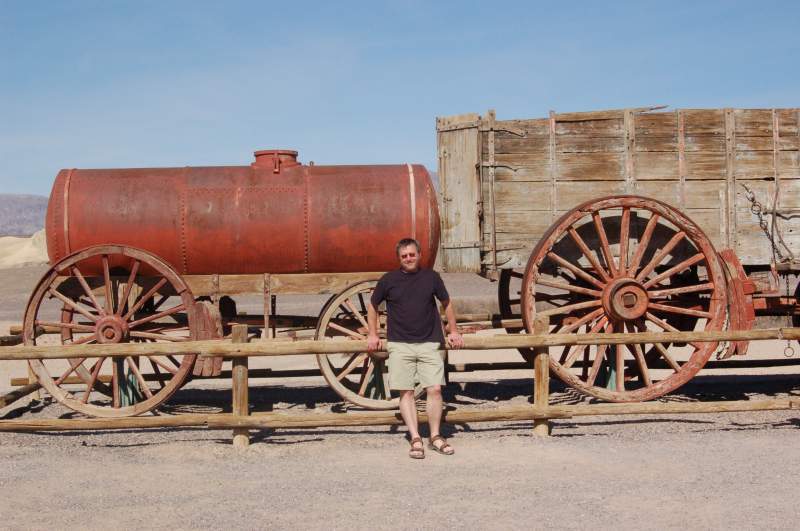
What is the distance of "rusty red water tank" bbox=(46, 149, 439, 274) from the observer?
27.5ft

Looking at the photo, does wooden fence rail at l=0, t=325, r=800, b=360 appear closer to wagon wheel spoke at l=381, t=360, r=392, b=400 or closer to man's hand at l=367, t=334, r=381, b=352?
man's hand at l=367, t=334, r=381, b=352

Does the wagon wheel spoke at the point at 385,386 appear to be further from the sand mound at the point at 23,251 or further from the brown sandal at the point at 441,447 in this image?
the sand mound at the point at 23,251

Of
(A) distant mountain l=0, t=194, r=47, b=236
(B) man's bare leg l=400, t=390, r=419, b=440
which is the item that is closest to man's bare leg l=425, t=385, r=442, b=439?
(B) man's bare leg l=400, t=390, r=419, b=440

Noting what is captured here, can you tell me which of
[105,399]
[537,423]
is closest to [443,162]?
[537,423]

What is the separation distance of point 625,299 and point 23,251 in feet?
205

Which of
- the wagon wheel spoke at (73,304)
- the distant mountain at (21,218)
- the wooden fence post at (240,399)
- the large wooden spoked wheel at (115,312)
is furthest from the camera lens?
the distant mountain at (21,218)

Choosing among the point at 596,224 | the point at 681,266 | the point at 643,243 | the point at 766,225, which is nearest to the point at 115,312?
the point at 596,224

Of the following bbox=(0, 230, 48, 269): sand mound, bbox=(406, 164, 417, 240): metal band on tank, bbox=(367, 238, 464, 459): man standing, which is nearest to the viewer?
bbox=(367, 238, 464, 459): man standing

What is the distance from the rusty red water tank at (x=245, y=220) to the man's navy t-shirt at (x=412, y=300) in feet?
5.04

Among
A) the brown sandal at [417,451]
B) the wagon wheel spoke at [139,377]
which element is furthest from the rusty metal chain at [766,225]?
the wagon wheel spoke at [139,377]

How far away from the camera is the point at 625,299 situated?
8367mm

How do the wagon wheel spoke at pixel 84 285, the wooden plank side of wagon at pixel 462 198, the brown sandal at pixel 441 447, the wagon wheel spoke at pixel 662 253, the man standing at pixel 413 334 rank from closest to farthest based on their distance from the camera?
the brown sandal at pixel 441 447, the man standing at pixel 413 334, the wagon wheel spoke at pixel 84 285, the wagon wheel spoke at pixel 662 253, the wooden plank side of wagon at pixel 462 198

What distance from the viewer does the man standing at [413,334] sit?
6.90 metres

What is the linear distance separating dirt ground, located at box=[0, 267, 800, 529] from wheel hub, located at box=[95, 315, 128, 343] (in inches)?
35.7
